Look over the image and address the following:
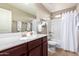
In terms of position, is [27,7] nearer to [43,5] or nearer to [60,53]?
[43,5]

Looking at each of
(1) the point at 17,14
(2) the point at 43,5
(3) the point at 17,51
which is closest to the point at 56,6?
(2) the point at 43,5

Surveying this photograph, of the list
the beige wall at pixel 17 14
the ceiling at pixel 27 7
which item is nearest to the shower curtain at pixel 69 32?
the ceiling at pixel 27 7

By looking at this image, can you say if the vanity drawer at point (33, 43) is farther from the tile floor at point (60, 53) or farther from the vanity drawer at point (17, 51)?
the tile floor at point (60, 53)

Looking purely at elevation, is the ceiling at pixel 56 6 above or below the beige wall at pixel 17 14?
above

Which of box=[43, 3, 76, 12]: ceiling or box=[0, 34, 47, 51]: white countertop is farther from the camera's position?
box=[43, 3, 76, 12]: ceiling

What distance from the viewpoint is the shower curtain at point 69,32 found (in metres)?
1.71

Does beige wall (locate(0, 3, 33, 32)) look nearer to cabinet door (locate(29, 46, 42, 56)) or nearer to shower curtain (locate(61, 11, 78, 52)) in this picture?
cabinet door (locate(29, 46, 42, 56))

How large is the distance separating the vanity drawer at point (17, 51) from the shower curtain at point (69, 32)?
1.99 feet

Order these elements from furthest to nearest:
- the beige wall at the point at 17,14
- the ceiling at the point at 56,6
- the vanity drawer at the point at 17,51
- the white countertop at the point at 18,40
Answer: the ceiling at the point at 56,6
the beige wall at the point at 17,14
the white countertop at the point at 18,40
the vanity drawer at the point at 17,51

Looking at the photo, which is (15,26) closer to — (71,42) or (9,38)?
(9,38)

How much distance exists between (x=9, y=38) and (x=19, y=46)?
0.23m

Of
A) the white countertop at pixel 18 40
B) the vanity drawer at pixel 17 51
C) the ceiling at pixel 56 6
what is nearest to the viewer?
the vanity drawer at pixel 17 51

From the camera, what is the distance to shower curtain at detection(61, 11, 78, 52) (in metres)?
1.71

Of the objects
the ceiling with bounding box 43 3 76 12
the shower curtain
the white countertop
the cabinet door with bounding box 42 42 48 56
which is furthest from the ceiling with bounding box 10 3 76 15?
the cabinet door with bounding box 42 42 48 56
